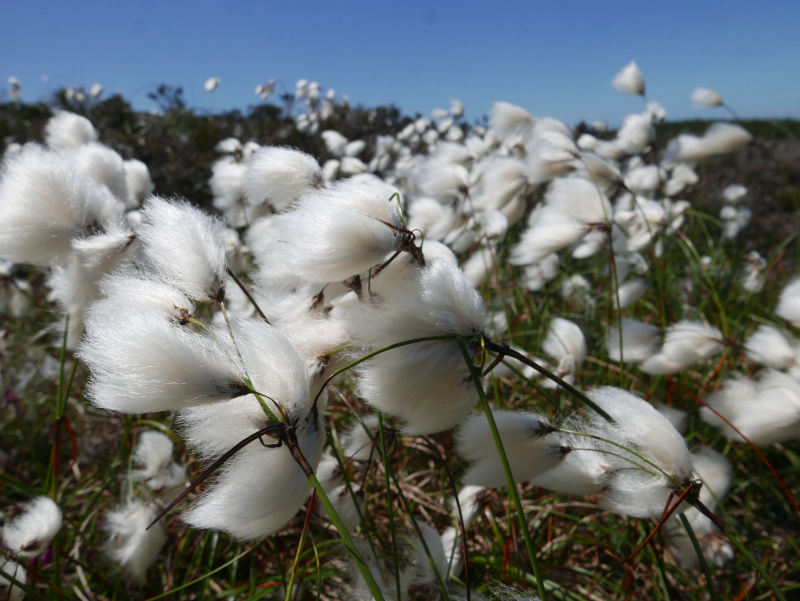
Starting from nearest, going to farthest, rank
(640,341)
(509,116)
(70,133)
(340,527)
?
(340,527)
(640,341)
(70,133)
(509,116)

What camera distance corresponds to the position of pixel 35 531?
1.10 m

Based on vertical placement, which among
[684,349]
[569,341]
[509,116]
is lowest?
[569,341]

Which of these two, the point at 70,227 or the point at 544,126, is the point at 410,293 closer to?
the point at 70,227

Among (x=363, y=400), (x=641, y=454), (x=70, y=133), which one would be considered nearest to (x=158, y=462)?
(x=363, y=400)

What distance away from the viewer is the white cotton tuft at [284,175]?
104cm

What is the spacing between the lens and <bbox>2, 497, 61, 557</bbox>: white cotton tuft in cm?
109

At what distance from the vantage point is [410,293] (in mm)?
729

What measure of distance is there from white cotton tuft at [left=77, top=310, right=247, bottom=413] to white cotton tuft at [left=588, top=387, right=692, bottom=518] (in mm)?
605

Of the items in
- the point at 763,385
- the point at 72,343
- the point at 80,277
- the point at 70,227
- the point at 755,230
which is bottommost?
the point at 755,230

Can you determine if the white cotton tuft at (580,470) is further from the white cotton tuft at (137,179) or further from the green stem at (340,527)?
the white cotton tuft at (137,179)

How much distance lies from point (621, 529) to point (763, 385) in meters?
0.62

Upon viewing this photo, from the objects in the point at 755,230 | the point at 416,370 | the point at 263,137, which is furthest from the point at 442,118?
the point at 416,370

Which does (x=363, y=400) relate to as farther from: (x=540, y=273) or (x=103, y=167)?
(x=540, y=273)

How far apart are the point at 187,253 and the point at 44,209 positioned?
45cm
